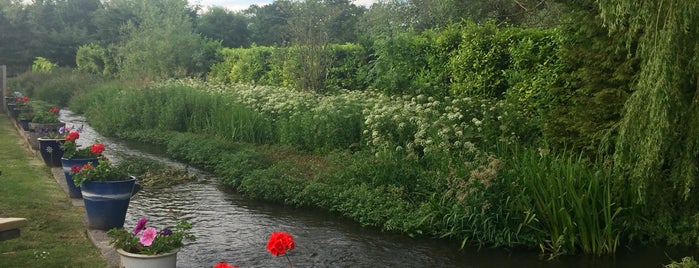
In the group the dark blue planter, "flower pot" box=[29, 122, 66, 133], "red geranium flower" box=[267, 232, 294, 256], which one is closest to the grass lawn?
the dark blue planter

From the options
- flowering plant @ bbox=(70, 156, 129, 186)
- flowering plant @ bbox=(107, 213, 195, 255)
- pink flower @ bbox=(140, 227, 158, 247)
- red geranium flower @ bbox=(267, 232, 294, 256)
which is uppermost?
red geranium flower @ bbox=(267, 232, 294, 256)

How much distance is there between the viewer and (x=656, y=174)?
601 cm

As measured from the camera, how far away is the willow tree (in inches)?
216

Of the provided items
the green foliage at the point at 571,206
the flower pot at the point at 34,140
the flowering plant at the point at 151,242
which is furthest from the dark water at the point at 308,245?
the flower pot at the point at 34,140

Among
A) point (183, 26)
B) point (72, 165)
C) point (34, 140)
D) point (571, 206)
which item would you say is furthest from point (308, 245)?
point (183, 26)

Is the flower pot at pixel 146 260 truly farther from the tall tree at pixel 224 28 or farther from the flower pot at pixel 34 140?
the tall tree at pixel 224 28

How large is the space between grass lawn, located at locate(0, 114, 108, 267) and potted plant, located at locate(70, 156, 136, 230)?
9.5 inches

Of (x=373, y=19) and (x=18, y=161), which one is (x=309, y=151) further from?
(x=373, y=19)

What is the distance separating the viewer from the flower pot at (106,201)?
20.7 feet

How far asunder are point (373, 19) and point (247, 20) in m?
16.1

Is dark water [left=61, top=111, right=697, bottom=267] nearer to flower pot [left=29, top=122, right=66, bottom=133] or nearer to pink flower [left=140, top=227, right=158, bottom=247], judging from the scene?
pink flower [left=140, top=227, right=158, bottom=247]

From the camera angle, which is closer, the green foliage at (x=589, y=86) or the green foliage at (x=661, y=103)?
the green foliage at (x=661, y=103)

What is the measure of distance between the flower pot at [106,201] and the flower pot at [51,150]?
158 inches

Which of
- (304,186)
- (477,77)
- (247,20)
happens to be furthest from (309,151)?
(247,20)
